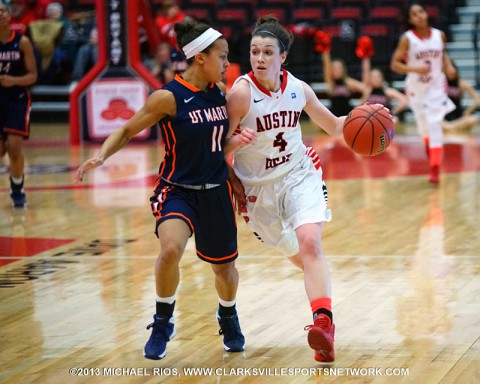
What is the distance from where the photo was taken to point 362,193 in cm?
990

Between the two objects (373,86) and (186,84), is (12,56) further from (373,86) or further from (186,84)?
(373,86)

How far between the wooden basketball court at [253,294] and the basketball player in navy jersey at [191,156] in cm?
42

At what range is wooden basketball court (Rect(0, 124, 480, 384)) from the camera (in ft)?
14.9

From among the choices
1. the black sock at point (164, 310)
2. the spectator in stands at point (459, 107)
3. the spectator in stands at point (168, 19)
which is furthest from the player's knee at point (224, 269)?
the spectator in stands at point (459, 107)

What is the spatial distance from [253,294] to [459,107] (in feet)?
38.3

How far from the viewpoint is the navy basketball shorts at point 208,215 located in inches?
184

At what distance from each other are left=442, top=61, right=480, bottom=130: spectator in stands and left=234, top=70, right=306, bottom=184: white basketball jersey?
1164 centimetres

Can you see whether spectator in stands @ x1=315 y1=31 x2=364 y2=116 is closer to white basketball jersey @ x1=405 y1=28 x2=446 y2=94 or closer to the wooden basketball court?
white basketball jersey @ x1=405 y1=28 x2=446 y2=94

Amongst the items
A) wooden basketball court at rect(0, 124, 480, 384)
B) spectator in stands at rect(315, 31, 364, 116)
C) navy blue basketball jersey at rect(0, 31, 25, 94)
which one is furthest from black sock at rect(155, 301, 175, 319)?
spectator in stands at rect(315, 31, 364, 116)

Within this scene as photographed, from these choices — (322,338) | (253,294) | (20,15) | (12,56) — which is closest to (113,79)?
(20,15)

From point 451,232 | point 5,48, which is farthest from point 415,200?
point 5,48

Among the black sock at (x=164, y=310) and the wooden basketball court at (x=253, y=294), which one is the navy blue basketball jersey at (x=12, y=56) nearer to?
the wooden basketball court at (x=253, y=294)

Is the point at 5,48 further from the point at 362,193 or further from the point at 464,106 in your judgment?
the point at 464,106

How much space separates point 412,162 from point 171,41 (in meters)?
5.55
